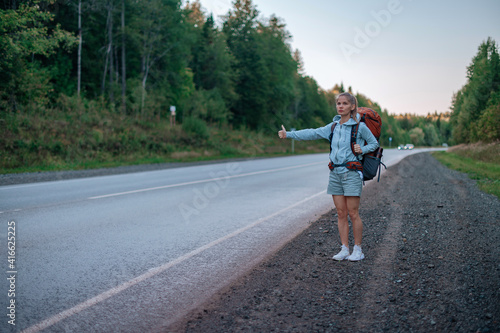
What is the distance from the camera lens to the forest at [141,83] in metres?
19.2

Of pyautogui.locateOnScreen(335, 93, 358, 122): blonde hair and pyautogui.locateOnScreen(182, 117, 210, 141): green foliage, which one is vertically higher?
pyautogui.locateOnScreen(182, 117, 210, 141): green foliage

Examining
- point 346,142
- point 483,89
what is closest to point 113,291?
point 346,142

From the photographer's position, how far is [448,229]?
240 inches

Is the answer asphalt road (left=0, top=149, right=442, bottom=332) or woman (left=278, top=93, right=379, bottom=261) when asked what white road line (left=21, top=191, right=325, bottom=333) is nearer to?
asphalt road (left=0, top=149, right=442, bottom=332)

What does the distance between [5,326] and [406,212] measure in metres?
7.06

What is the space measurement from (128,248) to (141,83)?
1282 inches

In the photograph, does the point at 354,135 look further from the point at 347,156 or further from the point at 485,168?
the point at 485,168

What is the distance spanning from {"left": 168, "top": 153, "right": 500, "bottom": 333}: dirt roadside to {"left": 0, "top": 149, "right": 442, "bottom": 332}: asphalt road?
38cm

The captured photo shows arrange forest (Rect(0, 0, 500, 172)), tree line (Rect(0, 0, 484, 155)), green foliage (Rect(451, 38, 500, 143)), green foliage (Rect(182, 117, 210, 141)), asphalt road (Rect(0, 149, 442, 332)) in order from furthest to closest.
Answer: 1. green foliage (Rect(451, 38, 500, 143))
2. green foliage (Rect(182, 117, 210, 141))
3. tree line (Rect(0, 0, 484, 155))
4. forest (Rect(0, 0, 500, 172))
5. asphalt road (Rect(0, 149, 442, 332))

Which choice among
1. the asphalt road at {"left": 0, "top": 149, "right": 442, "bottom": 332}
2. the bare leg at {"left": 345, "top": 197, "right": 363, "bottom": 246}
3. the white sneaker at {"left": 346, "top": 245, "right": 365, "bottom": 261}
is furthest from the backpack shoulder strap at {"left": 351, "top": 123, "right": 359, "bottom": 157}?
the asphalt road at {"left": 0, "top": 149, "right": 442, "bottom": 332}

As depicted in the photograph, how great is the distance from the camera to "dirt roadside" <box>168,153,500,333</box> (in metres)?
3.02

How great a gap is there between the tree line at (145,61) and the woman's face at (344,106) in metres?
19.3

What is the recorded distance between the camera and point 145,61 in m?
37.3

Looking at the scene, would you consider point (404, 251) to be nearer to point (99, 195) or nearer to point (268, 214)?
point (268, 214)
